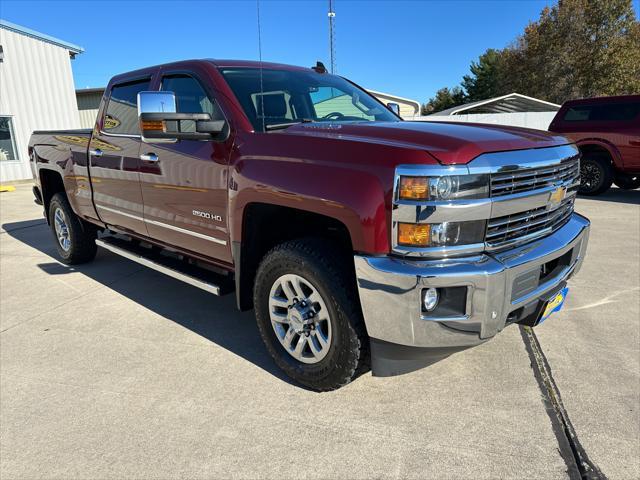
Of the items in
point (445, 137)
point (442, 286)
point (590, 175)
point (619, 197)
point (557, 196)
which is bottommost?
point (619, 197)

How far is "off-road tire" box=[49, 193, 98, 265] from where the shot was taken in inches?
205

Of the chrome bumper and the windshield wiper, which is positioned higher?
the windshield wiper

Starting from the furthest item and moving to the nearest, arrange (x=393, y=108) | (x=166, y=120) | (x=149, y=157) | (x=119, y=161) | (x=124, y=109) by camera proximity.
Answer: (x=393, y=108), (x=124, y=109), (x=119, y=161), (x=149, y=157), (x=166, y=120)

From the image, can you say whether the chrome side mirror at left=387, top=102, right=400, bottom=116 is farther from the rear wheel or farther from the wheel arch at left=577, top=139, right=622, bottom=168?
the rear wheel

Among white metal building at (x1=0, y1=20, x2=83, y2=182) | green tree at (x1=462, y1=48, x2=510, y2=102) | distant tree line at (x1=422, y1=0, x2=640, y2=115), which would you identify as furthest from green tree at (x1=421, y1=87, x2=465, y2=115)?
white metal building at (x1=0, y1=20, x2=83, y2=182)

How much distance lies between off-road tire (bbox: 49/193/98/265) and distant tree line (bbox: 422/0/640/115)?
118 ft

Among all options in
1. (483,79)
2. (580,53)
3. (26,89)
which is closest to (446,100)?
(483,79)

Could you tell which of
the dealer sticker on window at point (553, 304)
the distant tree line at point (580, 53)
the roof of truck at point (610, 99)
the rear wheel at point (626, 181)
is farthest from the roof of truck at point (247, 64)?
the distant tree line at point (580, 53)

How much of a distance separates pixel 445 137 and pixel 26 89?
16.5 metres

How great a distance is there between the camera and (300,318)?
270 centimetres

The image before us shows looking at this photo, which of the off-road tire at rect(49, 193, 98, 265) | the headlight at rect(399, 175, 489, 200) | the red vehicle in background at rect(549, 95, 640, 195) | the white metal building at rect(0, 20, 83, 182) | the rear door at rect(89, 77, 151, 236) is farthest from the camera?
the white metal building at rect(0, 20, 83, 182)

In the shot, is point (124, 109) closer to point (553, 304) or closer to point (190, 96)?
point (190, 96)

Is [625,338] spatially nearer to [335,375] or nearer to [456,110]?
[335,375]

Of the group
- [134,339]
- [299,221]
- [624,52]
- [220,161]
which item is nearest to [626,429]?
[299,221]
